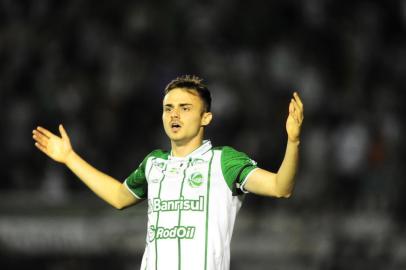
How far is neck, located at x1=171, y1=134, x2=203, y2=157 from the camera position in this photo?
525 cm

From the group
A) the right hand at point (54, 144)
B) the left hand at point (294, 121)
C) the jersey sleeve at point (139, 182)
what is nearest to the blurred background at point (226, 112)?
the right hand at point (54, 144)

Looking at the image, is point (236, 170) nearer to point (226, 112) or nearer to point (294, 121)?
point (294, 121)

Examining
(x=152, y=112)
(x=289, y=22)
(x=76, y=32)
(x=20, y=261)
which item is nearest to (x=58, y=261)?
(x=20, y=261)

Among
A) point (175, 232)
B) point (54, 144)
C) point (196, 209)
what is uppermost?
point (54, 144)

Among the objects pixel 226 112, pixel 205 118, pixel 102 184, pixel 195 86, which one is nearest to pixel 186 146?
pixel 205 118

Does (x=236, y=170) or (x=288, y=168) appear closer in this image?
(x=288, y=168)

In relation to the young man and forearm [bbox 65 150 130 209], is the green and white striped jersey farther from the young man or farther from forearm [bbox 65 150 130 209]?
forearm [bbox 65 150 130 209]

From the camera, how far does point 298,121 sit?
4707 mm

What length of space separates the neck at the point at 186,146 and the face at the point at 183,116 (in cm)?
2

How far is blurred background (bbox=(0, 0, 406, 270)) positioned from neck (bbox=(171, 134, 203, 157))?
5.25 meters

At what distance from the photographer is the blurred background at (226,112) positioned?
414 inches

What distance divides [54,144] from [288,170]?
1689mm

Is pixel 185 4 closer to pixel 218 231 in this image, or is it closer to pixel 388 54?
pixel 388 54

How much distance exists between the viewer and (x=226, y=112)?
1179 cm
